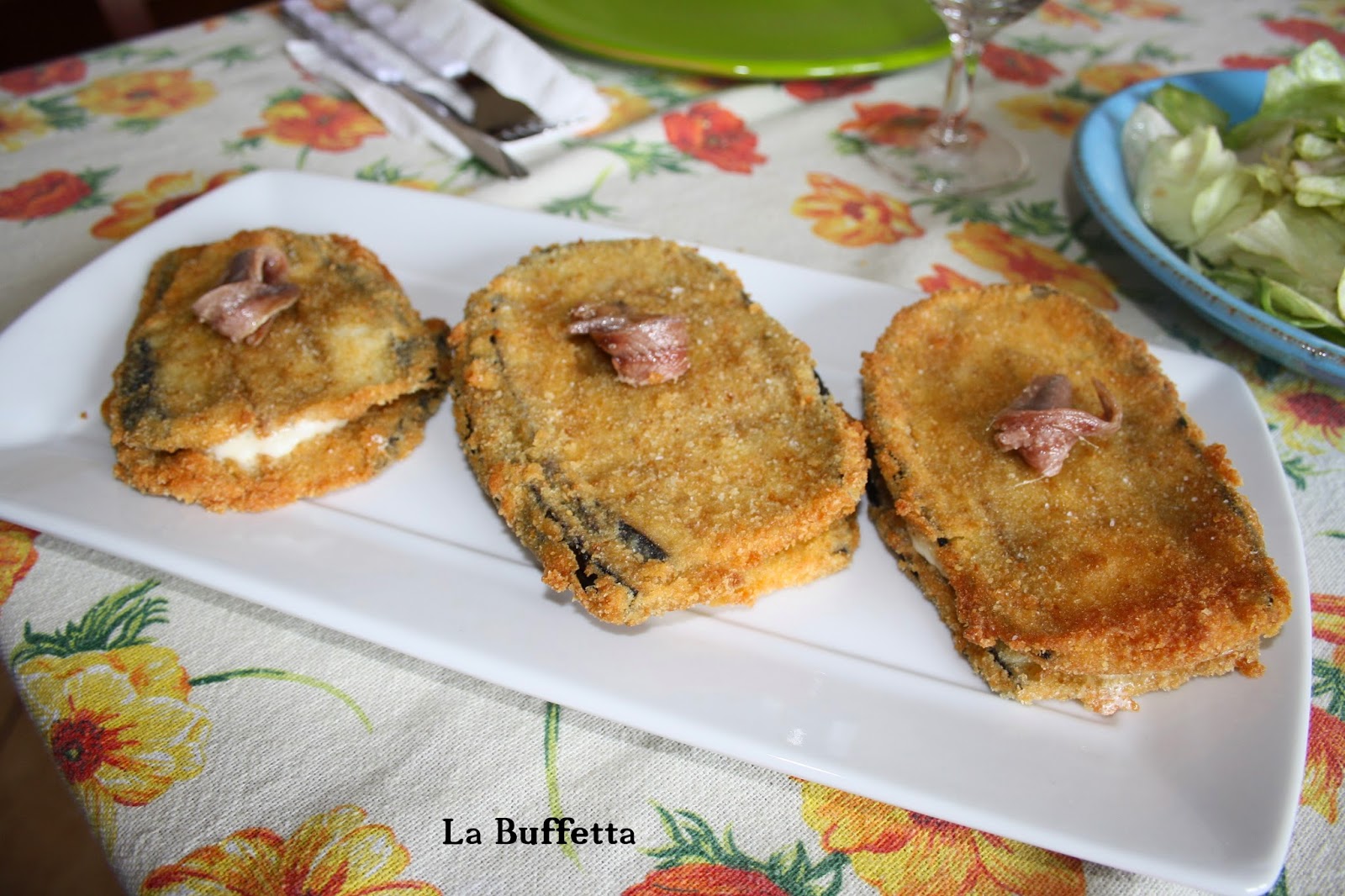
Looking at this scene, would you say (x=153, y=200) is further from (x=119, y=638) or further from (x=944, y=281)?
(x=944, y=281)

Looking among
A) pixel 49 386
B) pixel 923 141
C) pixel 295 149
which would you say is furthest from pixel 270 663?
pixel 923 141

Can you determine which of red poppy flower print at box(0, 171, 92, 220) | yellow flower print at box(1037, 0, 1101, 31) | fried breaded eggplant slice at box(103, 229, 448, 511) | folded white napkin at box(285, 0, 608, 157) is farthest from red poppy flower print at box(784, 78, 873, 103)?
red poppy flower print at box(0, 171, 92, 220)

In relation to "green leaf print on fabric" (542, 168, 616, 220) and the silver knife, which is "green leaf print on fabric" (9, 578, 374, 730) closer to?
"green leaf print on fabric" (542, 168, 616, 220)

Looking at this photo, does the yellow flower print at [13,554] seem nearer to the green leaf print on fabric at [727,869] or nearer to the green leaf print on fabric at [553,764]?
the green leaf print on fabric at [553,764]

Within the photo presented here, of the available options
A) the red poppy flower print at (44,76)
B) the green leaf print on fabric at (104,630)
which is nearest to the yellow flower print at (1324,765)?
the green leaf print on fabric at (104,630)

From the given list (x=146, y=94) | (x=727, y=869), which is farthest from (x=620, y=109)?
(x=727, y=869)

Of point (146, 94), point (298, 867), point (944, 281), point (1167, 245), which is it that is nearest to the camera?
point (298, 867)
